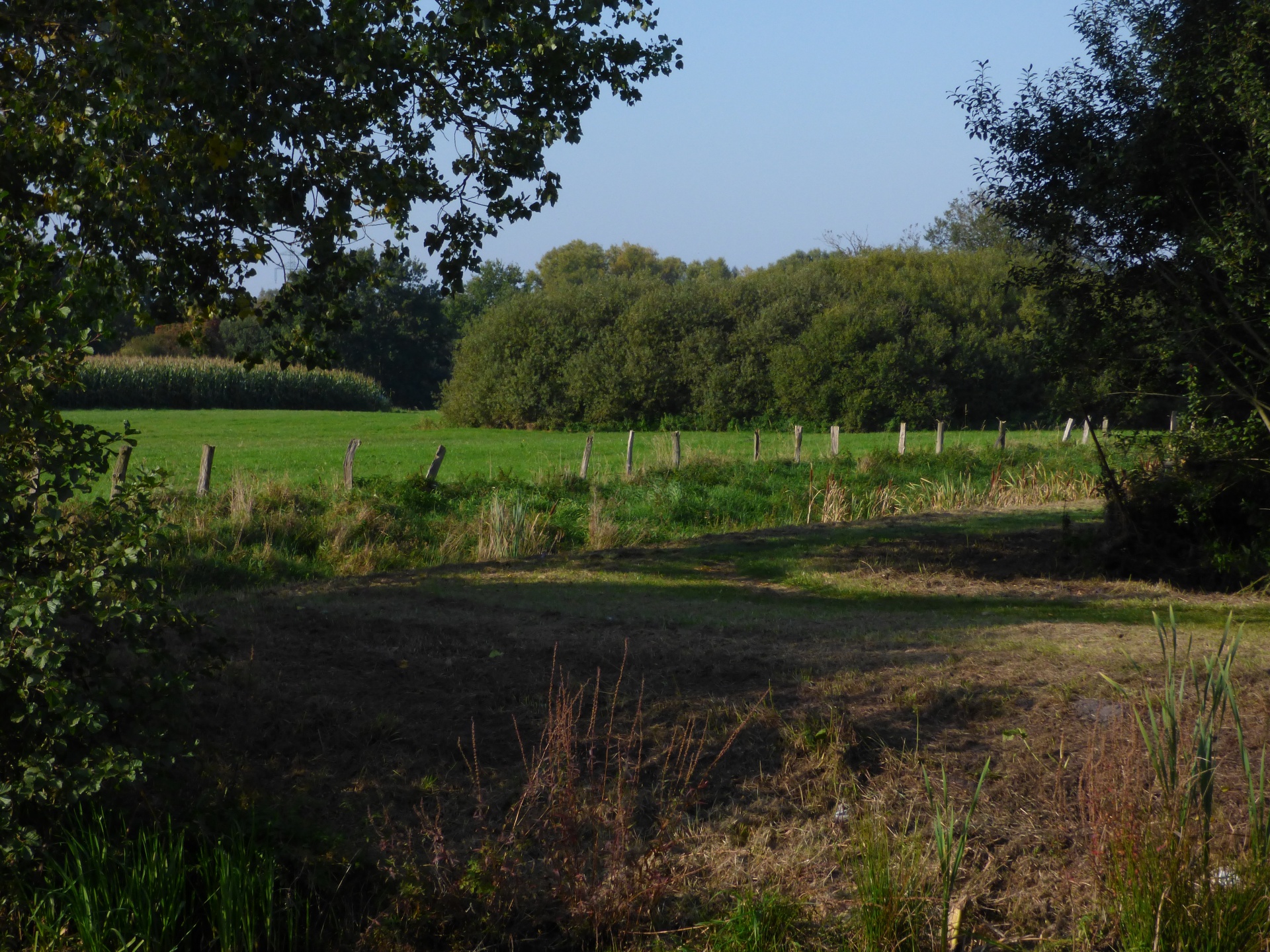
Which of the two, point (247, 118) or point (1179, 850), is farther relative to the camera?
point (247, 118)

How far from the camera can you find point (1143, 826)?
4.18 metres

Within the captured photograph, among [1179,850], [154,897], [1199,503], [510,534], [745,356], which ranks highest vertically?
[745,356]

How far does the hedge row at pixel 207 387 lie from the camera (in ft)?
174

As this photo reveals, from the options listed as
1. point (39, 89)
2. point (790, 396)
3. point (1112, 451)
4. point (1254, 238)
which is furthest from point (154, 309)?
point (790, 396)

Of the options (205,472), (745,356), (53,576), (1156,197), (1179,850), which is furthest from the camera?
(745,356)

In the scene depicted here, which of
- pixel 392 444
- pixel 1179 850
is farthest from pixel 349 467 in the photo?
pixel 392 444

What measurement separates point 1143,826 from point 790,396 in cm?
4065

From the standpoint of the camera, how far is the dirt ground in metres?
4.71

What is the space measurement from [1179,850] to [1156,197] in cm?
768

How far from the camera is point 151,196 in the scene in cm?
634

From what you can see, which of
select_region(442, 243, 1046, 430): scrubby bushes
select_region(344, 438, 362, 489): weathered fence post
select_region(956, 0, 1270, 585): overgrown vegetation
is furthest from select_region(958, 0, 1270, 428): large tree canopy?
select_region(442, 243, 1046, 430): scrubby bushes

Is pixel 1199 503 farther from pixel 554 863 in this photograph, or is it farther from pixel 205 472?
pixel 205 472

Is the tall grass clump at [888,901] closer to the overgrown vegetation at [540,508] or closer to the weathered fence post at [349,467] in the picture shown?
the overgrown vegetation at [540,508]

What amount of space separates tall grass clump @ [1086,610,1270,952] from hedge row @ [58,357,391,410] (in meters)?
46.8
